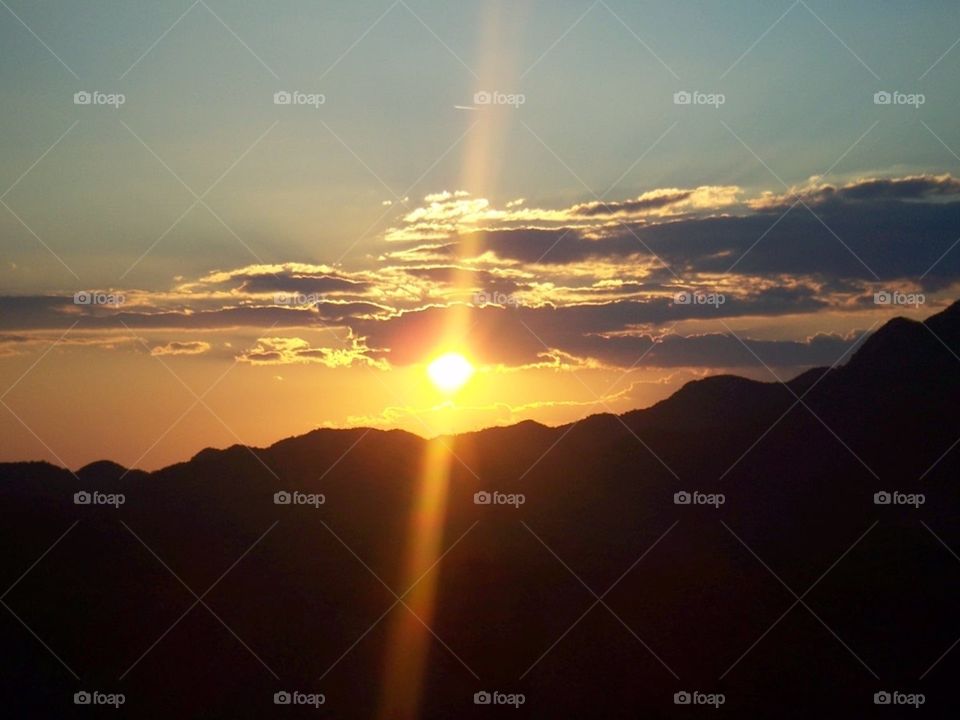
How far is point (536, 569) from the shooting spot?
2900cm

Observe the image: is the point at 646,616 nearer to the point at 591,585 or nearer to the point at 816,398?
the point at 591,585

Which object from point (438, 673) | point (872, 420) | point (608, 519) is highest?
point (872, 420)

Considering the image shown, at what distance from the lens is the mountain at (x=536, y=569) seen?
88.4 ft

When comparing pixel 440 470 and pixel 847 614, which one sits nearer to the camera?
pixel 847 614

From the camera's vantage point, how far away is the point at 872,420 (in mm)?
32156

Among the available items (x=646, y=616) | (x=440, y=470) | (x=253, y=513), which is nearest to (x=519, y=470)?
(x=440, y=470)

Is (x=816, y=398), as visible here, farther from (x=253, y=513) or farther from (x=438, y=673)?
(x=253, y=513)

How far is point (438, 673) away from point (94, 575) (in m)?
9.01

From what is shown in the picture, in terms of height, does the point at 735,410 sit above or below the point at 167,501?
above

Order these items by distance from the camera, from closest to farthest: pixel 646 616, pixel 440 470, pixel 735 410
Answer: pixel 646 616 < pixel 440 470 < pixel 735 410

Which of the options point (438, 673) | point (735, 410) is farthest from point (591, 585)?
point (735, 410)

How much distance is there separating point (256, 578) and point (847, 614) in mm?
14174

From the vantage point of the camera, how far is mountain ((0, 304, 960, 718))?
88.4 ft

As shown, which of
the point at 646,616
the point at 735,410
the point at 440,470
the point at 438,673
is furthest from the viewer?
the point at 735,410
